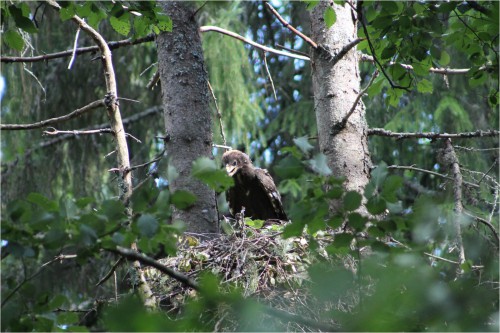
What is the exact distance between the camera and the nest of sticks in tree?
4379 millimetres

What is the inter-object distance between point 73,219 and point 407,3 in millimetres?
2153

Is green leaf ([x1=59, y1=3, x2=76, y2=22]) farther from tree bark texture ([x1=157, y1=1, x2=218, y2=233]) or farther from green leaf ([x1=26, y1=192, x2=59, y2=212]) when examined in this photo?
green leaf ([x1=26, y1=192, x2=59, y2=212])

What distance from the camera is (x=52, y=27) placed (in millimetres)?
9875

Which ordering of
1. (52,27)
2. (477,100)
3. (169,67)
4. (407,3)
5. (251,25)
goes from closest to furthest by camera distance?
(407,3), (169,67), (52,27), (477,100), (251,25)

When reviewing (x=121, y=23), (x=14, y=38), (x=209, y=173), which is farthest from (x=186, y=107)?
(x=209, y=173)

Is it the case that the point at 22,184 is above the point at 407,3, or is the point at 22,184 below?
below

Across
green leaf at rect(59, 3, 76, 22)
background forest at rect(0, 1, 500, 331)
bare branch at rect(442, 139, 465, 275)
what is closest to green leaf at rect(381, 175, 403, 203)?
background forest at rect(0, 1, 500, 331)

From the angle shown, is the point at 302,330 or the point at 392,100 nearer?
the point at 302,330

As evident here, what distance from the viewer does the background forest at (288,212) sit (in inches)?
91.9

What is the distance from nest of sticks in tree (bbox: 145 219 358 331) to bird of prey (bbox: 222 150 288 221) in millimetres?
1852

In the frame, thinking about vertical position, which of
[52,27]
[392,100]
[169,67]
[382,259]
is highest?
[52,27]

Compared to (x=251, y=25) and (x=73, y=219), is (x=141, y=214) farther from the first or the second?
(x=251, y=25)

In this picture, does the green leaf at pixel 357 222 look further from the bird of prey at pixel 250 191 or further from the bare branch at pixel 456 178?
the bird of prey at pixel 250 191

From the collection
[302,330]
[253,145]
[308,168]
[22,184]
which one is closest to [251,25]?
[253,145]
